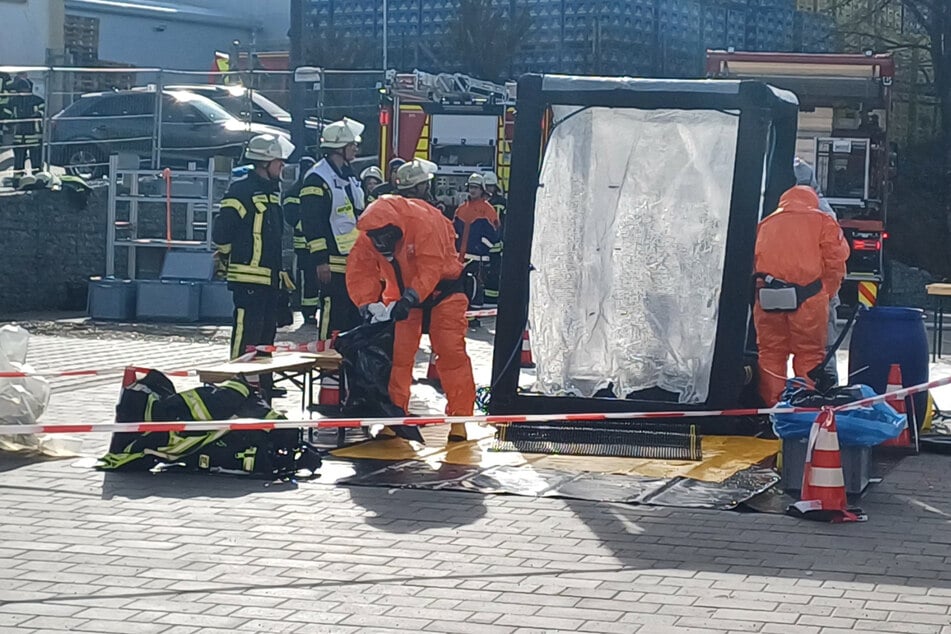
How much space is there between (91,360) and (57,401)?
2.72 meters

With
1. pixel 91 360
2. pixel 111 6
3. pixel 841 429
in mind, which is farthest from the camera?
pixel 111 6

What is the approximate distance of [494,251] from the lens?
62.0ft

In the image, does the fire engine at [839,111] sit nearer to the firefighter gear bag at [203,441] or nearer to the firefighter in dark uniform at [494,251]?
the firefighter in dark uniform at [494,251]

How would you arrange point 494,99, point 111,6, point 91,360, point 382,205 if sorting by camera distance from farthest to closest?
point 111,6 → point 494,99 → point 91,360 → point 382,205

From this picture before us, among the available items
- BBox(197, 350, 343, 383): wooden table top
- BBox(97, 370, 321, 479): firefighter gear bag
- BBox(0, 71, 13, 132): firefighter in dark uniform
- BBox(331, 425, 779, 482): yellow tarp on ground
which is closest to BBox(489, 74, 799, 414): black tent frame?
BBox(331, 425, 779, 482): yellow tarp on ground

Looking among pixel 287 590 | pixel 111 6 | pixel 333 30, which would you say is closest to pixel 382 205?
pixel 287 590

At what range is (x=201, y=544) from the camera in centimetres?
683

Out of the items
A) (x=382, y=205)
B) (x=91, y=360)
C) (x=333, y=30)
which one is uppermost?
(x=333, y=30)

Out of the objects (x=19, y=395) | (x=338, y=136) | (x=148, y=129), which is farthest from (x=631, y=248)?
(x=148, y=129)

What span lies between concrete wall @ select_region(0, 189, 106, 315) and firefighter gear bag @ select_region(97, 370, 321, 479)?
1042 cm

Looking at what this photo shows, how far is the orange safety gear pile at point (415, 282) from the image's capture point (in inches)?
372

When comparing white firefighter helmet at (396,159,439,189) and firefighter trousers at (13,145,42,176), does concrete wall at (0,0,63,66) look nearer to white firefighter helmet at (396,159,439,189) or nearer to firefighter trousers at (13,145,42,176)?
firefighter trousers at (13,145,42,176)

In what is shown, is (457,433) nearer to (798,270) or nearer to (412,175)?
(412,175)

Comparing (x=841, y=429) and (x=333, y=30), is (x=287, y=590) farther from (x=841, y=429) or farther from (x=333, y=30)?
(x=333, y=30)
